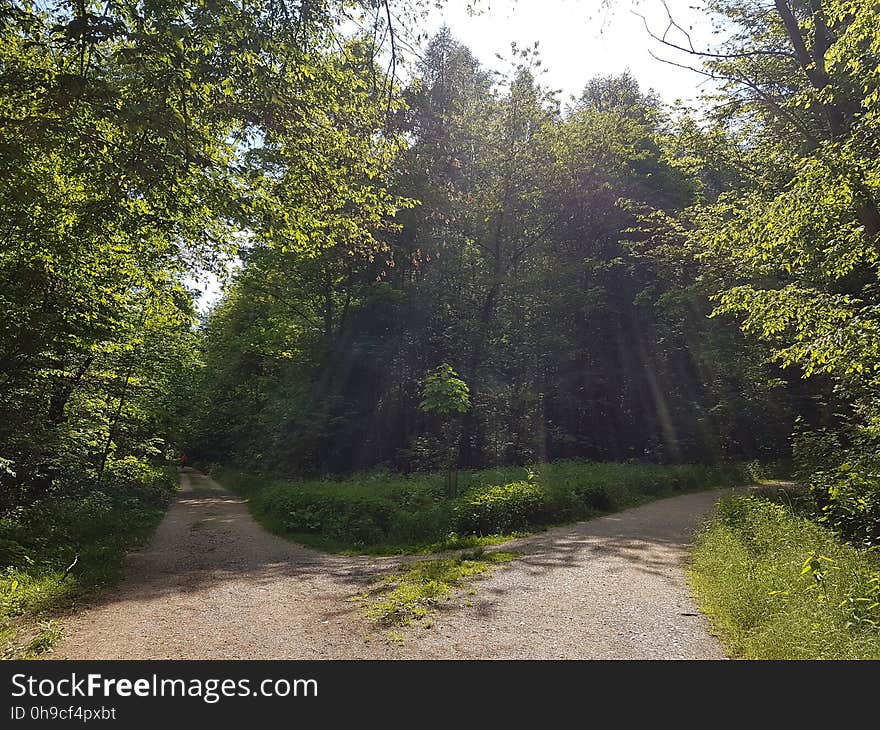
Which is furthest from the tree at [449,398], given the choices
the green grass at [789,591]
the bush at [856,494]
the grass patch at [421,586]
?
the bush at [856,494]

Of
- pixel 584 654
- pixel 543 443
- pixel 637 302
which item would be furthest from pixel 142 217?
pixel 637 302

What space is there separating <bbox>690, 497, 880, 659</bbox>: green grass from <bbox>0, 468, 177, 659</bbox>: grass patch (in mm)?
6313

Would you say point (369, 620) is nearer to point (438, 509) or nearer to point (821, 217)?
point (438, 509)

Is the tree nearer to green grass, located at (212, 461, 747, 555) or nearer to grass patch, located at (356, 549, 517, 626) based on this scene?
green grass, located at (212, 461, 747, 555)

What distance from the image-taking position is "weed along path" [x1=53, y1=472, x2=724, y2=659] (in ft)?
16.1

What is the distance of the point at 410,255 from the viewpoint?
57.6ft

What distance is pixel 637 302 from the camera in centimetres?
2575

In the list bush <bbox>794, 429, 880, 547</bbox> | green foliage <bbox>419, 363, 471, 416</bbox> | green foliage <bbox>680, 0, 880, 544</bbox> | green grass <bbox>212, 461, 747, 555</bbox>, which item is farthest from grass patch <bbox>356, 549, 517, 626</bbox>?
green foliage <bbox>680, 0, 880, 544</bbox>

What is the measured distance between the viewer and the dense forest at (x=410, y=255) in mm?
6809

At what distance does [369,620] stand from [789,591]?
4.16 metres

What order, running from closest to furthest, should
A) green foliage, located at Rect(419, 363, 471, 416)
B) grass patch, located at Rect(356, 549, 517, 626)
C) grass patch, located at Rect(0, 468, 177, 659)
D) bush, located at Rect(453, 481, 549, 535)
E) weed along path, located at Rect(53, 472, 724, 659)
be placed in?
weed along path, located at Rect(53, 472, 724, 659) → grass patch, located at Rect(0, 468, 177, 659) → grass patch, located at Rect(356, 549, 517, 626) → bush, located at Rect(453, 481, 549, 535) → green foliage, located at Rect(419, 363, 471, 416)

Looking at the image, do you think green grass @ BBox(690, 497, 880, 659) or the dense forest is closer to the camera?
green grass @ BBox(690, 497, 880, 659)

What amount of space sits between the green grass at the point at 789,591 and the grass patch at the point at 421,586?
2.89 meters

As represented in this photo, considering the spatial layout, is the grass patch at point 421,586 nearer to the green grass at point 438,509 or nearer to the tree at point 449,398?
the green grass at point 438,509
